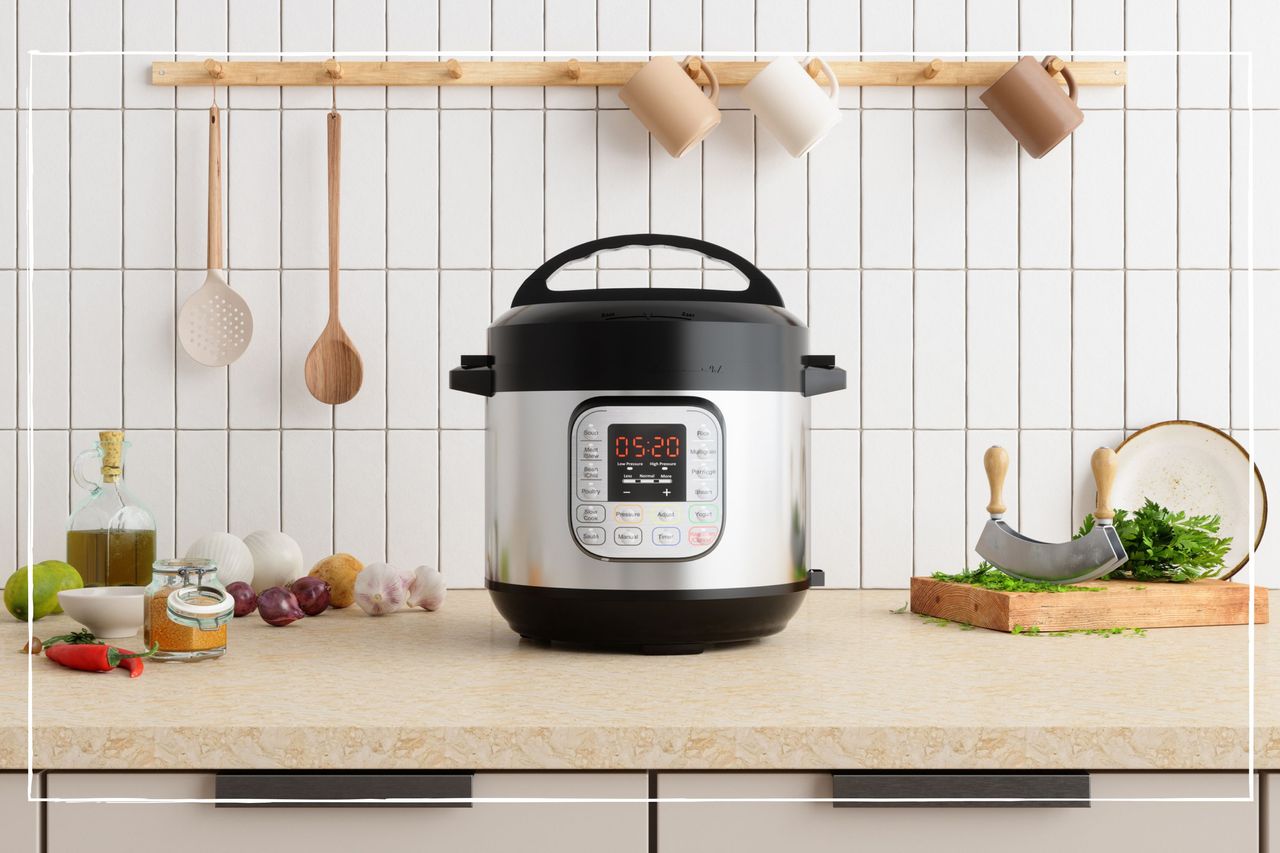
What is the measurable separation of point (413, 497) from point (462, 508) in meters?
0.06

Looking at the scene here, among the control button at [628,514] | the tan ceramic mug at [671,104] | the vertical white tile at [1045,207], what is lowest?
the control button at [628,514]

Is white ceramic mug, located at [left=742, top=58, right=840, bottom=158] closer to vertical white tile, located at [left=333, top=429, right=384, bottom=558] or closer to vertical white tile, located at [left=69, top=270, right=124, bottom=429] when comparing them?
vertical white tile, located at [left=333, top=429, right=384, bottom=558]

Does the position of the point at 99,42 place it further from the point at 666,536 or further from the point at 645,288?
the point at 666,536

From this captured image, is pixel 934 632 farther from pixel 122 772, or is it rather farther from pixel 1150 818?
pixel 122 772

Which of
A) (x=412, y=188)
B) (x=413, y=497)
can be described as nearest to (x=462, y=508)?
(x=413, y=497)

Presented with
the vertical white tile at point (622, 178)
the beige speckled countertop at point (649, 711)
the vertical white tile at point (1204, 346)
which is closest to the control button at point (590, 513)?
the beige speckled countertop at point (649, 711)

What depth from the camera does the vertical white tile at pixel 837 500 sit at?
4.83ft

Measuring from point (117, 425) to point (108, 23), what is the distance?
0.51m

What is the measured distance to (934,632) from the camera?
3.70 feet

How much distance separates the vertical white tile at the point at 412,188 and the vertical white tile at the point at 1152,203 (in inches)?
35.0

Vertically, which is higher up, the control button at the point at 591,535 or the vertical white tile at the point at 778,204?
the vertical white tile at the point at 778,204

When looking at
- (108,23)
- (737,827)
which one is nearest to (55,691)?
(737,827)

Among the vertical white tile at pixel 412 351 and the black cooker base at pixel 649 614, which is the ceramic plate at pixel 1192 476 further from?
the vertical white tile at pixel 412 351

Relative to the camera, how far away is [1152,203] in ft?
4.82
